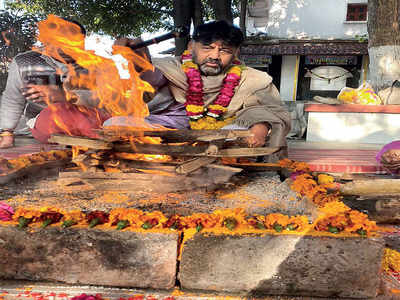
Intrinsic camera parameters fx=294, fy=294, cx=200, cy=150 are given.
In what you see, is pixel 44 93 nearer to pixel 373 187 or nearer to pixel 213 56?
pixel 213 56

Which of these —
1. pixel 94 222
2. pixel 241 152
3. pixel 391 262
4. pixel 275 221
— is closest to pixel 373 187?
pixel 391 262

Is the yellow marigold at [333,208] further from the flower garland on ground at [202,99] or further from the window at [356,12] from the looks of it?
the window at [356,12]

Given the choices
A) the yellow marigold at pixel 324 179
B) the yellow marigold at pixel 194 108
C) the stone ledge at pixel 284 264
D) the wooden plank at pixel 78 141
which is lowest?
the stone ledge at pixel 284 264

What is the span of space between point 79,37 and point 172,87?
3.43 ft

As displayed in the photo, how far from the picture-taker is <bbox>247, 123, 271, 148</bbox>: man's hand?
2699 millimetres

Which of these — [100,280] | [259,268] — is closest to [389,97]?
[259,268]

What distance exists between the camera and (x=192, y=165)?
2.03 meters

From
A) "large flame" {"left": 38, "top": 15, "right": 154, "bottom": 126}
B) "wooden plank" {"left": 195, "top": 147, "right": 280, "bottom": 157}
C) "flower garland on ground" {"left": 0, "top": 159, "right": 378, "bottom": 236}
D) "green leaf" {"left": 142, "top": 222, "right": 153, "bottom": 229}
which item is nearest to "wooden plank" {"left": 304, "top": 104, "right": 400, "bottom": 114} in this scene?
"wooden plank" {"left": 195, "top": 147, "right": 280, "bottom": 157}

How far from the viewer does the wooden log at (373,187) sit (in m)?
2.48

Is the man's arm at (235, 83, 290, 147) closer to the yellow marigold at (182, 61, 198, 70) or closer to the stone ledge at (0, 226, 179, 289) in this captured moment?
the yellow marigold at (182, 61, 198, 70)

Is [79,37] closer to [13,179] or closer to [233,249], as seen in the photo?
[13,179]

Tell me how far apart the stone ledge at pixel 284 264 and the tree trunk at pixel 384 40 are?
18.6 ft

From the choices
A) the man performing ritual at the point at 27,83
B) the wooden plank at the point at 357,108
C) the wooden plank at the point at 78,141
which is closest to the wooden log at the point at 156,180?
the wooden plank at the point at 78,141

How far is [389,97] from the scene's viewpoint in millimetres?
5719
